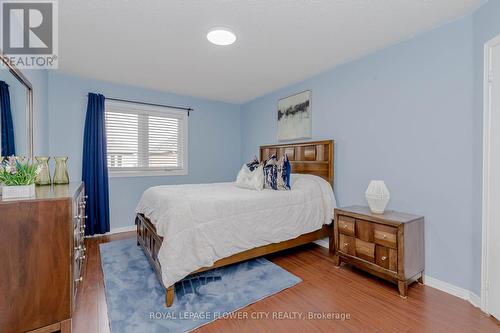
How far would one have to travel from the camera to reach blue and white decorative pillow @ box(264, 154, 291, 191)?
299 centimetres

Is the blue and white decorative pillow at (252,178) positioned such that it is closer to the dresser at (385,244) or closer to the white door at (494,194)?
the dresser at (385,244)

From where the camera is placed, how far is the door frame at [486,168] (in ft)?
5.92

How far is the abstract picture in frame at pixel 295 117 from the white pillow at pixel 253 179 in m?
0.90

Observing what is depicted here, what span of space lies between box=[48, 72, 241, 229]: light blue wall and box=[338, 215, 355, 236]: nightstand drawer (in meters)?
2.93

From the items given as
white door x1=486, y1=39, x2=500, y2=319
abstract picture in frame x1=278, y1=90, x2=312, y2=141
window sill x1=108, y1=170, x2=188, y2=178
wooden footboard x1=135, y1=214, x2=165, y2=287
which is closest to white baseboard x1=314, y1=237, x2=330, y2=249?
abstract picture in frame x1=278, y1=90, x2=312, y2=141

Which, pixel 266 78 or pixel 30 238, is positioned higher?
pixel 266 78

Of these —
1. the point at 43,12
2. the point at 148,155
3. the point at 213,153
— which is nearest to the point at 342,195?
the point at 213,153

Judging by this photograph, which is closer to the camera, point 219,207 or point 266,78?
point 219,207

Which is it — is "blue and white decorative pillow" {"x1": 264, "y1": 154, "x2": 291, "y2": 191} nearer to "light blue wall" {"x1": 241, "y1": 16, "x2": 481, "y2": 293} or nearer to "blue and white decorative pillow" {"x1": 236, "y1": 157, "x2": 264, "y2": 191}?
"blue and white decorative pillow" {"x1": 236, "y1": 157, "x2": 264, "y2": 191}

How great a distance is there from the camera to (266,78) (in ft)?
11.8

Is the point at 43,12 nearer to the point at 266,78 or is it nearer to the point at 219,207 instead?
the point at 219,207

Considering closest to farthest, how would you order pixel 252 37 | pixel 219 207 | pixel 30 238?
pixel 30 238
pixel 219 207
pixel 252 37

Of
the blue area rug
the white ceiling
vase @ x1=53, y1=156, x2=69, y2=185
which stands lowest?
the blue area rug

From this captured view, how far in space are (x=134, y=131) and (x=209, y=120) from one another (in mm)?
1432
